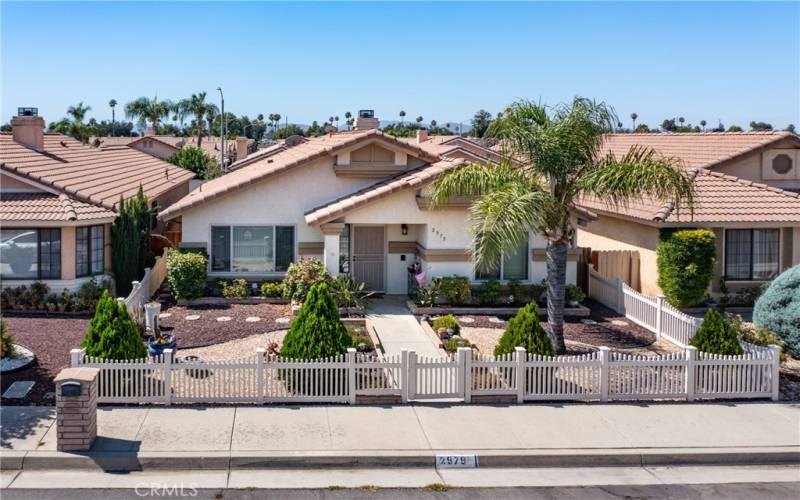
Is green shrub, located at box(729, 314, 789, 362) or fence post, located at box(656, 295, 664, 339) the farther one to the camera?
fence post, located at box(656, 295, 664, 339)

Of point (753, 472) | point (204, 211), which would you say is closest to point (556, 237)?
point (753, 472)

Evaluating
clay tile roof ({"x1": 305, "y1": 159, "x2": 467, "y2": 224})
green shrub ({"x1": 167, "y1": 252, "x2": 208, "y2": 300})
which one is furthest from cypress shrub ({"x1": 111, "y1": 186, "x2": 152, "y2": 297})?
clay tile roof ({"x1": 305, "y1": 159, "x2": 467, "y2": 224})

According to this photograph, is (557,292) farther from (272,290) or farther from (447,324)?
(272,290)

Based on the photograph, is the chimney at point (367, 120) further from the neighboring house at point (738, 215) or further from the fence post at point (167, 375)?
the fence post at point (167, 375)

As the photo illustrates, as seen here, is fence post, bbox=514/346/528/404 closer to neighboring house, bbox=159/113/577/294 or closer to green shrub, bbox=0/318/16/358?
neighboring house, bbox=159/113/577/294

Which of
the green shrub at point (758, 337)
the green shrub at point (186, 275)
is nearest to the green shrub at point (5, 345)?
the green shrub at point (186, 275)

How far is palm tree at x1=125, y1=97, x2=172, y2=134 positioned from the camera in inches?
3585

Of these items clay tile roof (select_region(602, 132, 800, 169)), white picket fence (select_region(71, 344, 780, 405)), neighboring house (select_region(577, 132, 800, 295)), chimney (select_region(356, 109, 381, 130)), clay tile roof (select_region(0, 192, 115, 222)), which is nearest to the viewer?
white picket fence (select_region(71, 344, 780, 405))

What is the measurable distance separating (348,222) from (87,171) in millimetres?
9423

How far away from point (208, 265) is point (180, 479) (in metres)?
12.2

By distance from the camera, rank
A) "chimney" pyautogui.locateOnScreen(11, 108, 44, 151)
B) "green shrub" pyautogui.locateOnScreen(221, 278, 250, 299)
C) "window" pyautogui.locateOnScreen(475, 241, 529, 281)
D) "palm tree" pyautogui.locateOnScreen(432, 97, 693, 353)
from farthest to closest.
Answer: "chimney" pyautogui.locateOnScreen(11, 108, 44, 151) → "window" pyautogui.locateOnScreen(475, 241, 529, 281) → "green shrub" pyautogui.locateOnScreen(221, 278, 250, 299) → "palm tree" pyautogui.locateOnScreen(432, 97, 693, 353)

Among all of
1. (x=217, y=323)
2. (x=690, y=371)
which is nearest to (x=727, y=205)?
(x=690, y=371)

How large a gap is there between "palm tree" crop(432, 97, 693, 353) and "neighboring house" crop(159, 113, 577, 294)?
446 centimetres

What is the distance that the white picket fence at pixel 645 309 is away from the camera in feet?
58.3
